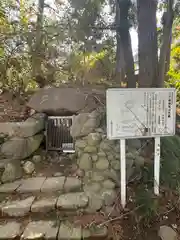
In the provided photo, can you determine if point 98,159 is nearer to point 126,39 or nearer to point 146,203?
point 146,203

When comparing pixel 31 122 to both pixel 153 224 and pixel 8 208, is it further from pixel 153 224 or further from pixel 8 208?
pixel 153 224

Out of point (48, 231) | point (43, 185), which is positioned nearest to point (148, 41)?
point (43, 185)

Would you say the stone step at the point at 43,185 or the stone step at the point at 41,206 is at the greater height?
the stone step at the point at 43,185

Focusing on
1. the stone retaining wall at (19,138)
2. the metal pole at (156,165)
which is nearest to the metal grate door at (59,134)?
the stone retaining wall at (19,138)

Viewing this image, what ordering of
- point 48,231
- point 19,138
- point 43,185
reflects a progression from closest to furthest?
1. point 48,231
2. point 43,185
3. point 19,138

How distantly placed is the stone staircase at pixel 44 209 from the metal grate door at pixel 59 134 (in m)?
0.77

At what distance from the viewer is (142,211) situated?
1.84 meters

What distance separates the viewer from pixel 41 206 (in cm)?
191

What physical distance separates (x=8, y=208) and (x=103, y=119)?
5.22 feet

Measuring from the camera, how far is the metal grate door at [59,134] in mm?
3061

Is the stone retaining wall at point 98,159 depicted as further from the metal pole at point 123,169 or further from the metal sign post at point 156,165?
the metal sign post at point 156,165

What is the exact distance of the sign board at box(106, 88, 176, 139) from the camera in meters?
1.83

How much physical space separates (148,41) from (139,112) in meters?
1.84

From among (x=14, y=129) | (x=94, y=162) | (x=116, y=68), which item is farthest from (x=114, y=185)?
(x=116, y=68)
